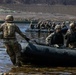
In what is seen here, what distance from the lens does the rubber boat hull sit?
50.6ft

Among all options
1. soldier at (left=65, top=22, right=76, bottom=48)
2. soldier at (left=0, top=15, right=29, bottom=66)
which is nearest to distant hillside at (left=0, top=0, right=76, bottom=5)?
soldier at (left=65, top=22, right=76, bottom=48)

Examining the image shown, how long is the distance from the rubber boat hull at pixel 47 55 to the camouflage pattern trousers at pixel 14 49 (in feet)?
0.94

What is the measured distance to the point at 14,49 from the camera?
15094 mm

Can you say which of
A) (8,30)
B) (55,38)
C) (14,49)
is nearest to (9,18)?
(8,30)

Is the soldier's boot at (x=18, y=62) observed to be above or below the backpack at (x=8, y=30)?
below

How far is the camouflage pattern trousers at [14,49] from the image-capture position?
15.0m

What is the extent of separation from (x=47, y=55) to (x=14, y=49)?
125 cm

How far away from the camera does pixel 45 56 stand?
50.8 feet

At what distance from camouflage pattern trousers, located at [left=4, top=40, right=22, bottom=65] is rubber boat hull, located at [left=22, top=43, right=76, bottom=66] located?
29cm

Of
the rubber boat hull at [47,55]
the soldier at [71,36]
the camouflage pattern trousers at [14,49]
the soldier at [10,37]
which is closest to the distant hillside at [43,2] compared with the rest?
the soldier at [71,36]

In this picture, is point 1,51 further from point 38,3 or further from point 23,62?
point 38,3

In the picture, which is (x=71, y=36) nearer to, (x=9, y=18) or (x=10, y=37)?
(x=10, y=37)

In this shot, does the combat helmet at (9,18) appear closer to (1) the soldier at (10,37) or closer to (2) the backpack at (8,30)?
(1) the soldier at (10,37)

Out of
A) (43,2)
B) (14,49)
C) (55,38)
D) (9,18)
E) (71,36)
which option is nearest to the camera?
(9,18)
